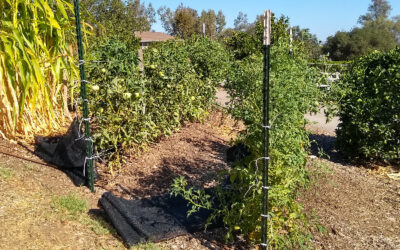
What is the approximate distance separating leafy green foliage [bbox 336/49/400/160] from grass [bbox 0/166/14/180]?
3937 millimetres

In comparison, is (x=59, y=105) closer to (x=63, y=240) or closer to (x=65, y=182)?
(x=65, y=182)

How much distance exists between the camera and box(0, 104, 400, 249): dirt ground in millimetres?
2924

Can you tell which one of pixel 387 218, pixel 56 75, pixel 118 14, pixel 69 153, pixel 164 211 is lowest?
pixel 387 218

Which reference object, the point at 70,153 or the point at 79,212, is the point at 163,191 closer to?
the point at 79,212

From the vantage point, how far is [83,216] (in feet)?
10.6

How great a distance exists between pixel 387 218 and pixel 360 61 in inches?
102

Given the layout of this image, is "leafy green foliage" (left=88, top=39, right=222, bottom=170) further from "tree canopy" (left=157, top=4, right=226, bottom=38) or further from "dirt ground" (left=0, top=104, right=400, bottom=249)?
"tree canopy" (left=157, top=4, right=226, bottom=38)

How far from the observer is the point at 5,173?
12.0ft

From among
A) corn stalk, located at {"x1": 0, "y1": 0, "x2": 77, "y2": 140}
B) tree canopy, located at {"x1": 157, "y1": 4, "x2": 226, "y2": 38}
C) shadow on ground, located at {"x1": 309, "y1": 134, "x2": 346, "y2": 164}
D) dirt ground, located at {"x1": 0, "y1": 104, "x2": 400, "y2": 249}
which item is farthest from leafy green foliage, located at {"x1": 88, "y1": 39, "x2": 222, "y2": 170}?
tree canopy, located at {"x1": 157, "y1": 4, "x2": 226, "y2": 38}

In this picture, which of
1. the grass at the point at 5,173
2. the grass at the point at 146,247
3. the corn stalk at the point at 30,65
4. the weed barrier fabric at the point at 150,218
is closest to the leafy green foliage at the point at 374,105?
the weed barrier fabric at the point at 150,218

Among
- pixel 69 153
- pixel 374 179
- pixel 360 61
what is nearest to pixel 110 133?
pixel 69 153

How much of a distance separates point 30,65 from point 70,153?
1.00 metres

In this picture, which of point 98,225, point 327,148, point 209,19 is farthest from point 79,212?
point 209,19

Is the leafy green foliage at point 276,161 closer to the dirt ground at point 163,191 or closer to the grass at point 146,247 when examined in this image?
the dirt ground at point 163,191
